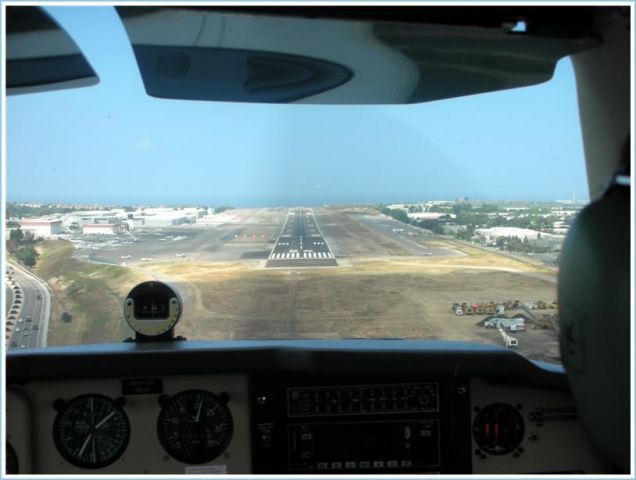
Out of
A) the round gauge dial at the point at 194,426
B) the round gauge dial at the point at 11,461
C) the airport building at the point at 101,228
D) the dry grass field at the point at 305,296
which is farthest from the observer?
the airport building at the point at 101,228

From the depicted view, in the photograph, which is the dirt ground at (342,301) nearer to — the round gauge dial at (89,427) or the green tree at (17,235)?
the round gauge dial at (89,427)

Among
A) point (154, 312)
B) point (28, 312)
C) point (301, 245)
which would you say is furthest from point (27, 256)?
point (301, 245)

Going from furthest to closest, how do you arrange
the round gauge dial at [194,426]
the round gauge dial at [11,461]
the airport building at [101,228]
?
the airport building at [101,228]
the round gauge dial at [194,426]
the round gauge dial at [11,461]

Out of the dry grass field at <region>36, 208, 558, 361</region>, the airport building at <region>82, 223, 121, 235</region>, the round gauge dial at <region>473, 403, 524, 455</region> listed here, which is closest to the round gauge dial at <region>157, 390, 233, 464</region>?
the dry grass field at <region>36, 208, 558, 361</region>

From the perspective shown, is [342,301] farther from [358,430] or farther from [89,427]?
[89,427]

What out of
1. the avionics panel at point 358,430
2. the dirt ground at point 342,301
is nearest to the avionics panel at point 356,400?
the avionics panel at point 358,430
